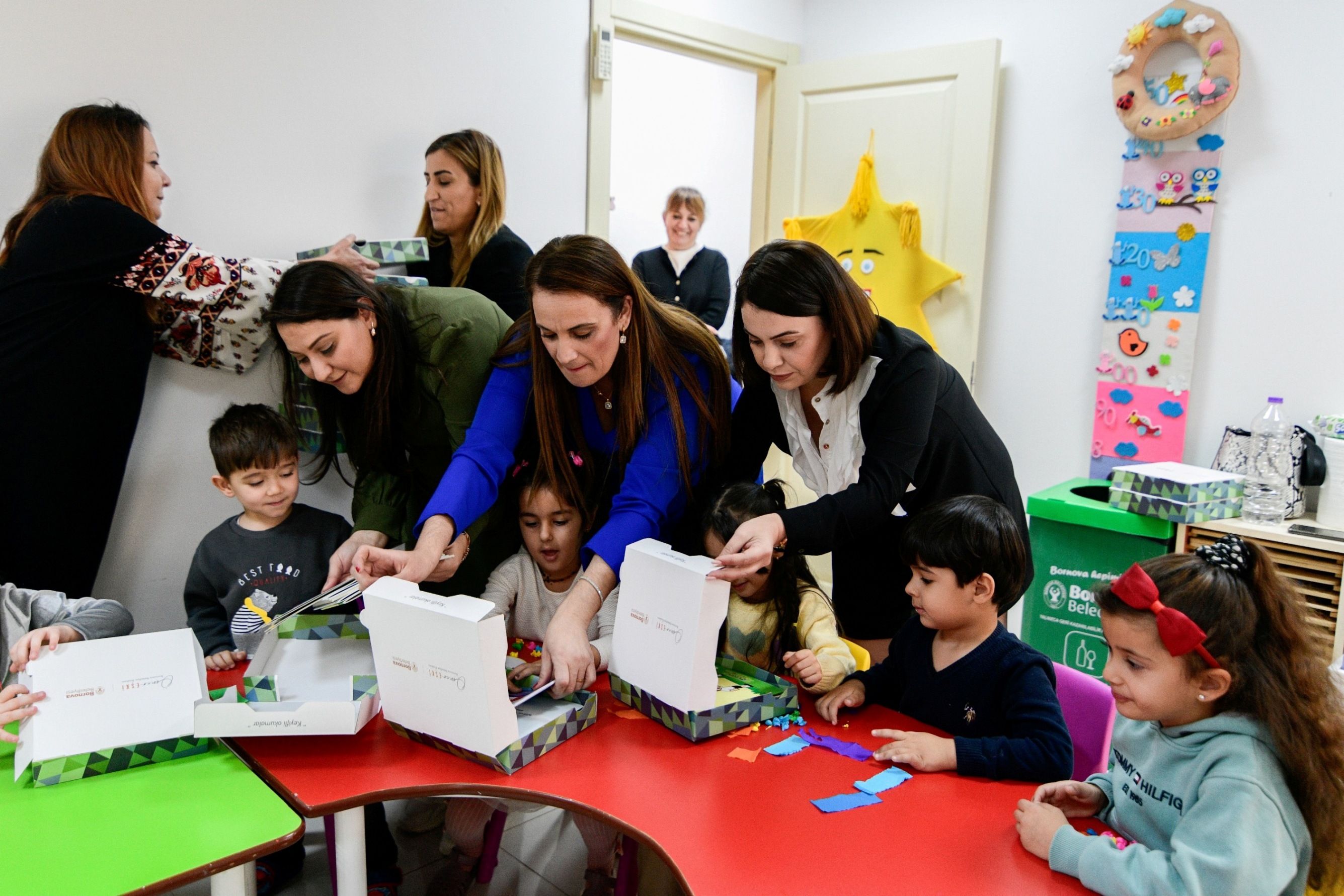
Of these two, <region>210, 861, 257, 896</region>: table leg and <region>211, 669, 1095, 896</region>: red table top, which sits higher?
<region>211, 669, 1095, 896</region>: red table top

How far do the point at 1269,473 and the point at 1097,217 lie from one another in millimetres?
1072

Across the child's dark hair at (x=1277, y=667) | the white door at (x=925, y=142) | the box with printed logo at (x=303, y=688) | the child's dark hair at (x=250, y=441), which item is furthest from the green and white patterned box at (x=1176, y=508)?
the child's dark hair at (x=250, y=441)

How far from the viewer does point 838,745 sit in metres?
1.43

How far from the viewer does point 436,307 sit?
6.61 feet

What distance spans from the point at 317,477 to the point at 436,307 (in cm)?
52

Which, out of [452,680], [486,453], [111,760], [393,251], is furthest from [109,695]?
[393,251]

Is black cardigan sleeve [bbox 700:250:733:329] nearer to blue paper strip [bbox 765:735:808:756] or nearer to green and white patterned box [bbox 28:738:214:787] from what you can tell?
blue paper strip [bbox 765:735:808:756]

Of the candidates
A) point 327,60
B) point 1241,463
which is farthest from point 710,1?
point 1241,463

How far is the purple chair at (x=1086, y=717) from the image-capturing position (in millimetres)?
1565

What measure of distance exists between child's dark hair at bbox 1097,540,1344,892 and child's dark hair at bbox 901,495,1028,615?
0.31 metres

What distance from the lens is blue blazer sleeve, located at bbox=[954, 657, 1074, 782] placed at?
1.34m

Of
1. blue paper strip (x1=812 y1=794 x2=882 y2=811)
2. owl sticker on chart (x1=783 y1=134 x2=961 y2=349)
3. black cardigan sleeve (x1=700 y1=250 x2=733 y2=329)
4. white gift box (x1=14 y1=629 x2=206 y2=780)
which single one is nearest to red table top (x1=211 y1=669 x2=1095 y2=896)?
blue paper strip (x1=812 y1=794 x2=882 y2=811)

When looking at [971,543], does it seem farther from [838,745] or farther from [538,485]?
[538,485]

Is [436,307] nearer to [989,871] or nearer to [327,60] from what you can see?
[327,60]
